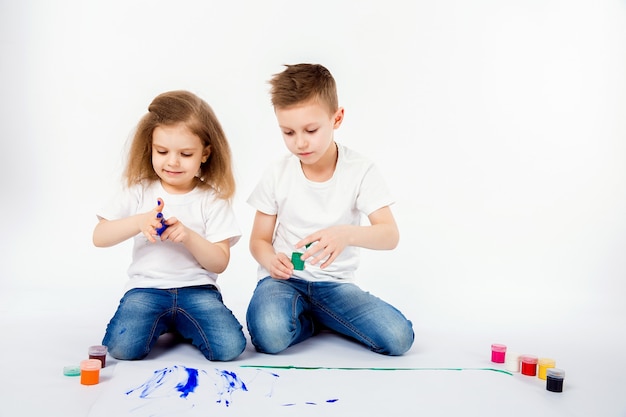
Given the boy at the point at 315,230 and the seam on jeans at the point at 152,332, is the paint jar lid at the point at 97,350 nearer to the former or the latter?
the seam on jeans at the point at 152,332

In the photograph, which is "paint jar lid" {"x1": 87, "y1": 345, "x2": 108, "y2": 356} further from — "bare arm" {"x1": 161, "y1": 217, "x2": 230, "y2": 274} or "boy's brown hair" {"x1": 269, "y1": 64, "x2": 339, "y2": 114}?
"boy's brown hair" {"x1": 269, "y1": 64, "x2": 339, "y2": 114}

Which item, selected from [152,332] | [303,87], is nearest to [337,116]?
[303,87]

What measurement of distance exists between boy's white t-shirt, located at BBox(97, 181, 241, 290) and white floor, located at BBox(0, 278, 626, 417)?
0.71 ft

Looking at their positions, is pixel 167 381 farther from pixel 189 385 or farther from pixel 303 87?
pixel 303 87

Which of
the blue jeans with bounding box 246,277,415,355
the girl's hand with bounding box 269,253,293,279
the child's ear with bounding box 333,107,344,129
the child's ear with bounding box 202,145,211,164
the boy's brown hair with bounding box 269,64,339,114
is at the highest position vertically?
the boy's brown hair with bounding box 269,64,339,114

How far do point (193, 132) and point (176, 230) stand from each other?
34 cm

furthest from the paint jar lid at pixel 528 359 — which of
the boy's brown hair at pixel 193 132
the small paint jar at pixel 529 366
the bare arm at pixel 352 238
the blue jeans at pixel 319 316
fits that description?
the boy's brown hair at pixel 193 132

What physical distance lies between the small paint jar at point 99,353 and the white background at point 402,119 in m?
1.02

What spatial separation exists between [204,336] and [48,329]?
59cm

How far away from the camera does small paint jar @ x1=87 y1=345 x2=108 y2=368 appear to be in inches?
84.8

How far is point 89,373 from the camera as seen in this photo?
199 centimetres

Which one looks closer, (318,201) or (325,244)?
(325,244)

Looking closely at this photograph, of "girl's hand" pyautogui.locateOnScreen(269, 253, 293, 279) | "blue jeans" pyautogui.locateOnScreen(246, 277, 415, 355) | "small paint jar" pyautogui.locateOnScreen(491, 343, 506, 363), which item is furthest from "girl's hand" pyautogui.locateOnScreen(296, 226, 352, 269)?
"small paint jar" pyautogui.locateOnScreen(491, 343, 506, 363)

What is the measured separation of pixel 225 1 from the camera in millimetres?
3590
